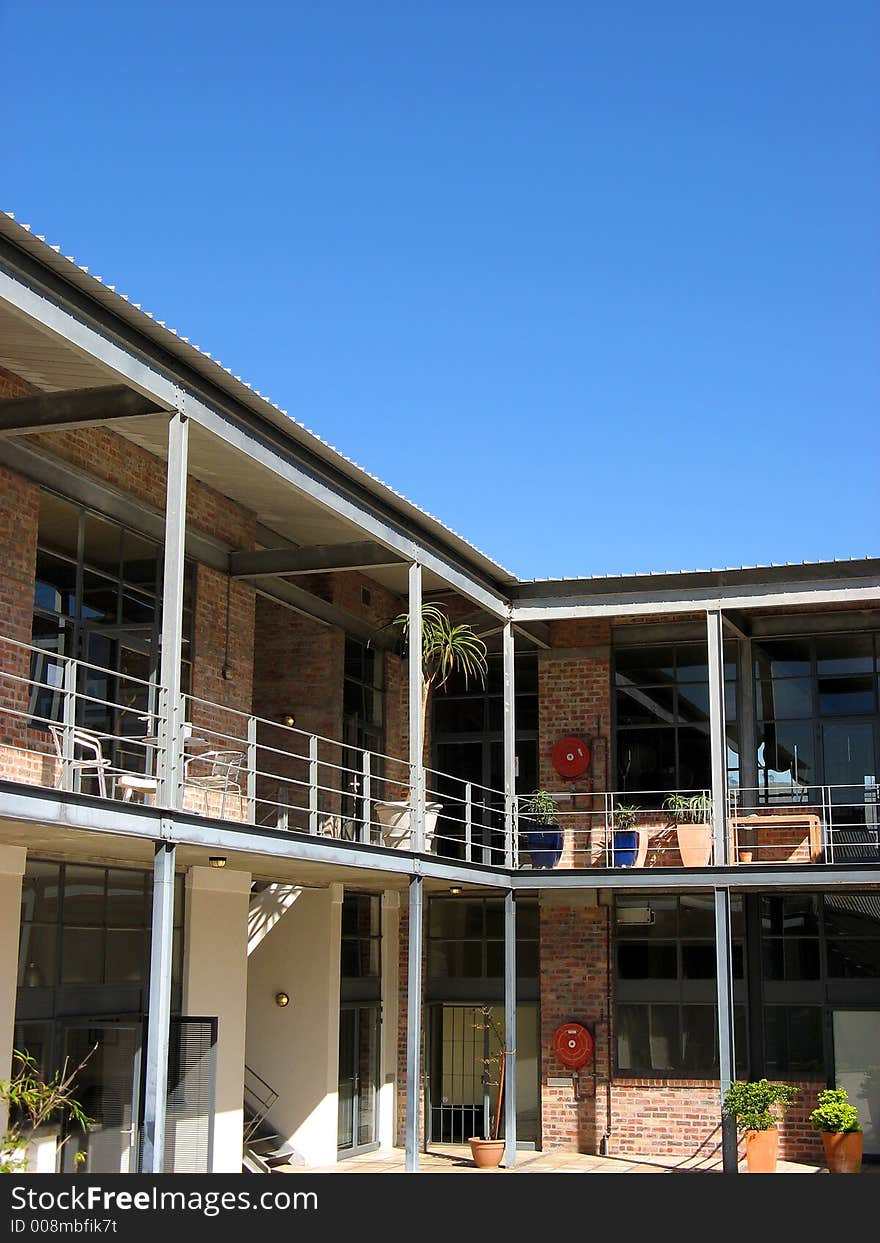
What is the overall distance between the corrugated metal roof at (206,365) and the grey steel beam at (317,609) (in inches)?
64.2

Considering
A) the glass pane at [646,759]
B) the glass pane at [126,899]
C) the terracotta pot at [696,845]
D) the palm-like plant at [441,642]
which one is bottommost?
the glass pane at [126,899]

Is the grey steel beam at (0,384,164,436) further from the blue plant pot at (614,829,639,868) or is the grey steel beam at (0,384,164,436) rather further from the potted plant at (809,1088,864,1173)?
the potted plant at (809,1088,864,1173)

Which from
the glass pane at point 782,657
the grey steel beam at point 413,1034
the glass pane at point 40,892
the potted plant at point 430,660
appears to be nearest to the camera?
the glass pane at point 40,892

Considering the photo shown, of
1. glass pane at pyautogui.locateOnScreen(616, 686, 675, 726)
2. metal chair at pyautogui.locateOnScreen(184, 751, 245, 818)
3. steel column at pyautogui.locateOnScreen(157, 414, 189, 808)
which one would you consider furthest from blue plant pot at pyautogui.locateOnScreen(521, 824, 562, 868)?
steel column at pyautogui.locateOnScreen(157, 414, 189, 808)

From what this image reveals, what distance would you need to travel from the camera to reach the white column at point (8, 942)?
1075 centimetres

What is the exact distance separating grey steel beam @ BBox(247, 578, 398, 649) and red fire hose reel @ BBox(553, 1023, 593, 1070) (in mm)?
4706

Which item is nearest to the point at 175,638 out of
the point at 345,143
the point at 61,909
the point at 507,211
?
the point at 61,909

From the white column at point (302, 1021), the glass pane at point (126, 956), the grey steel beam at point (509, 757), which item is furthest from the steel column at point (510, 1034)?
the glass pane at point (126, 956)

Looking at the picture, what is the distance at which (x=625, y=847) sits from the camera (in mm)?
16250

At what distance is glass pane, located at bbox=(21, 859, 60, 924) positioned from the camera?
11289 millimetres

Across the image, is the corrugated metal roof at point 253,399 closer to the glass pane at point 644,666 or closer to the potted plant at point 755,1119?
the glass pane at point 644,666
